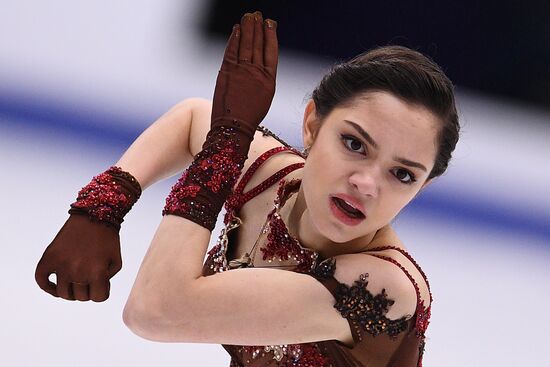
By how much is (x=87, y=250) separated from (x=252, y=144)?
50cm

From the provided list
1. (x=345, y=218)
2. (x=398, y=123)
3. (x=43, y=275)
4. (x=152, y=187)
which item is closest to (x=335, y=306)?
(x=345, y=218)

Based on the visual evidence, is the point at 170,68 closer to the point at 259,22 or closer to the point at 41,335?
the point at 41,335

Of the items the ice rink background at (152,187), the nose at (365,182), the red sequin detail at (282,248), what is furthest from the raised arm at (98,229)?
the ice rink background at (152,187)

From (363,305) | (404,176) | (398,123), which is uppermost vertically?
(398,123)

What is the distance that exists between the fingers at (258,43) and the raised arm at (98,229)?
38cm

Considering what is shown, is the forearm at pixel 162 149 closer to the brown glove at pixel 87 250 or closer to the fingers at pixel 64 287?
the brown glove at pixel 87 250

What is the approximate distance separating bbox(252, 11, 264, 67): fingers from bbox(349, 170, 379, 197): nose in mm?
320

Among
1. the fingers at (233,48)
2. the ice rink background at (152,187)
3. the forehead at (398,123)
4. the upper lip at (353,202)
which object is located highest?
the fingers at (233,48)

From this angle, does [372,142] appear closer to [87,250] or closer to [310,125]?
[310,125]

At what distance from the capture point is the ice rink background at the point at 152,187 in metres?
2.88

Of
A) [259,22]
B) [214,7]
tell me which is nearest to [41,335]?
[259,22]

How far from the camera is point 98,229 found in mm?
2002

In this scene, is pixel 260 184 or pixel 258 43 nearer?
pixel 258 43

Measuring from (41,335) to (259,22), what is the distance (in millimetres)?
1347
